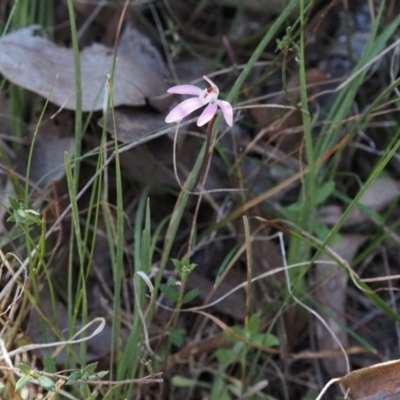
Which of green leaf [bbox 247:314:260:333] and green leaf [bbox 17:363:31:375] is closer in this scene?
green leaf [bbox 17:363:31:375]

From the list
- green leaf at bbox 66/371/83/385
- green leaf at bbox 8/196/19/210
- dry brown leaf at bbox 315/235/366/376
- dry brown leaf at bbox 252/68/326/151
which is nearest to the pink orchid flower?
green leaf at bbox 8/196/19/210

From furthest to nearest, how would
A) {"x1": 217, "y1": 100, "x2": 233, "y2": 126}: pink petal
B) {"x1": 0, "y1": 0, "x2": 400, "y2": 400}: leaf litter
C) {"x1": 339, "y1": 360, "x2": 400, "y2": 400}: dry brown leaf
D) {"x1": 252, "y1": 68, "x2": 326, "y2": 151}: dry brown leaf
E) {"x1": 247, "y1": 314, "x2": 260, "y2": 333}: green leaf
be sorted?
{"x1": 252, "y1": 68, "x2": 326, "y2": 151}: dry brown leaf → {"x1": 0, "y1": 0, "x2": 400, "y2": 400}: leaf litter → {"x1": 247, "y1": 314, "x2": 260, "y2": 333}: green leaf → {"x1": 339, "y1": 360, "x2": 400, "y2": 400}: dry brown leaf → {"x1": 217, "y1": 100, "x2": 233, "y2": 126}: pink petal

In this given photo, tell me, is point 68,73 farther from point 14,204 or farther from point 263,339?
point 263,339

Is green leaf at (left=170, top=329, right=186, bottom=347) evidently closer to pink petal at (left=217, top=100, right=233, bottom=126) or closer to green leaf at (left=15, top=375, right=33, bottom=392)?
green leaf at (left=15, top=375, right=33, bottom=392)

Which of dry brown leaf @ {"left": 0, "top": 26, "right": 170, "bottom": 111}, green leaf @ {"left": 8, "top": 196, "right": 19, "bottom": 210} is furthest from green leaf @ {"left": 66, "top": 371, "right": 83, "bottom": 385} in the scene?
dry brown leaf @ {"left": 0, "top": 26, "right": 170, "bottom": 111}

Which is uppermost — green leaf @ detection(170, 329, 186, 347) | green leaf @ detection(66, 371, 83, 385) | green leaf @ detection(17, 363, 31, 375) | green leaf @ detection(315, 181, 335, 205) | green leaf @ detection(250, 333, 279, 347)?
green leaf @ detection(315, 181, 335, 205)

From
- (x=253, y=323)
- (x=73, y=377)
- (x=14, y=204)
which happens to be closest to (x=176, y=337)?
(x=253, y=323)

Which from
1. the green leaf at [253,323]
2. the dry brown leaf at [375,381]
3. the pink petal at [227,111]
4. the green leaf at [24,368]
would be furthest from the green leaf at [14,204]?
the dry brown leaf at [375,381]

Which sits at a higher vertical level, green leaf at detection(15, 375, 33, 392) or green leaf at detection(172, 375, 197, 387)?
green leaf at detection(15, 375, 33, 392)

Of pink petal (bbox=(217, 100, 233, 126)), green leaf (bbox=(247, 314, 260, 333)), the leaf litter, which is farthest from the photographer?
the leaf litter
